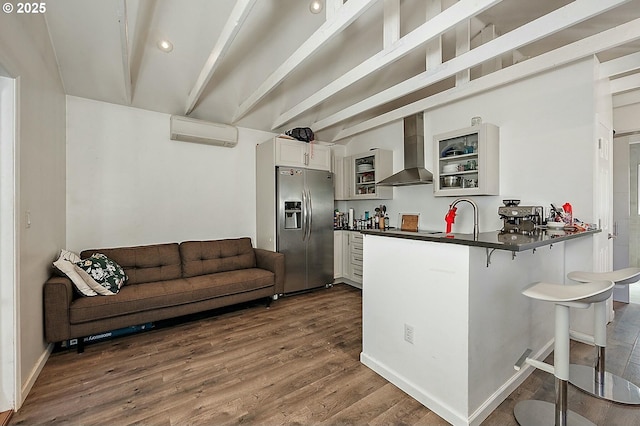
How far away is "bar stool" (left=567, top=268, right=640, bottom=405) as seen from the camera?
1871mm

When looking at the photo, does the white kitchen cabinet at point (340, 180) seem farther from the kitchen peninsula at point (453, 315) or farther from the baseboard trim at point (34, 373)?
the baseboard trim at point (34, 373)

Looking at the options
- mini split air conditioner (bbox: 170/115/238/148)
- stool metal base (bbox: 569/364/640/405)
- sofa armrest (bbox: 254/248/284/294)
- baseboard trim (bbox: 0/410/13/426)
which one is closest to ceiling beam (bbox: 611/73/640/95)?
stool metal base (bbox: 569/364/640/405)

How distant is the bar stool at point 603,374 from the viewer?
6.14 feet

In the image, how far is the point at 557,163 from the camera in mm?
2857

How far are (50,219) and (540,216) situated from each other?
14.9ft

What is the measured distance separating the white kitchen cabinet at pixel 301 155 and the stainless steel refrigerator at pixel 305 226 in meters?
0.10

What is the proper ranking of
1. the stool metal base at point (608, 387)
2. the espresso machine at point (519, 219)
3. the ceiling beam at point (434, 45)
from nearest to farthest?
the stool metal base at point (608, 387), the espresso machine at point (519, 219), the ceiling beam at point (434, 45)

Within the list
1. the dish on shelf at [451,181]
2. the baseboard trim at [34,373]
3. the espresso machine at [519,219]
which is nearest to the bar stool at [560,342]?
the espresso machine at [519,219]

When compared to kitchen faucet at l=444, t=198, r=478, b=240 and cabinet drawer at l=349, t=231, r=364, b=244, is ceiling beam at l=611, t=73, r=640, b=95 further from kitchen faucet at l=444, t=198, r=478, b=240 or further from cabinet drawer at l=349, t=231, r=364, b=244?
cabinet drawer at l=349, t=231, r=364, b=244

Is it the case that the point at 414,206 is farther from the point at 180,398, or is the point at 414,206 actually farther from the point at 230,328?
the point at 180,398

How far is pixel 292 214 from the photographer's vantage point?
4.21m

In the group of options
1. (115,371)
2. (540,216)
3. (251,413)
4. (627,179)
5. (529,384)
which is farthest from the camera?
(627,179)

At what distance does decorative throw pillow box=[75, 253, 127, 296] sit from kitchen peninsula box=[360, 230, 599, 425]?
8.07 feet

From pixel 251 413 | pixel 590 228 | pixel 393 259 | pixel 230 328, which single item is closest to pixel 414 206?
pixel 590 228
